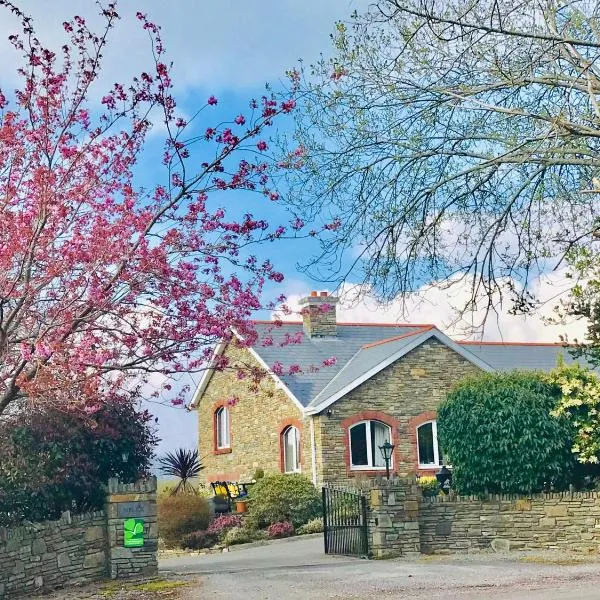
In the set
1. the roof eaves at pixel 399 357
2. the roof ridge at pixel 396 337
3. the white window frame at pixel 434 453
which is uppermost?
the roof ridge at pixel 396 337

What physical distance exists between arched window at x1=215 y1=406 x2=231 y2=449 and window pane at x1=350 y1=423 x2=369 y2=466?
617 centimetres

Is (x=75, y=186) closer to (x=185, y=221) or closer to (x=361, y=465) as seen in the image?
(x=185, y=221)

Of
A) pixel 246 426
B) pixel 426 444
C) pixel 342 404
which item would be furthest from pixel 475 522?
pixel 246 426

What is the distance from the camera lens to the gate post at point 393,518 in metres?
17.1

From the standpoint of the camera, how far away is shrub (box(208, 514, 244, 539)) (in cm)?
2334

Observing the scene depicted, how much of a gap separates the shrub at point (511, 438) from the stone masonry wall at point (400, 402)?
891 centimetres

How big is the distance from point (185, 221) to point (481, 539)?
30.1 ft

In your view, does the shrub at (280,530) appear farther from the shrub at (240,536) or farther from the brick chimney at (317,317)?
the brick chimney at (317,317)

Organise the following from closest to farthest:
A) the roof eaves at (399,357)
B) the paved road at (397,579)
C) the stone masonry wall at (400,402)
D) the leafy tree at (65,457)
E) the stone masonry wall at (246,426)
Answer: the paved road at (397,579)
the leafy tree at (65,457)
the stone masonry wall at (400,402)
the roof eaves at (399,357)
the stone masonry wall at (246,426)

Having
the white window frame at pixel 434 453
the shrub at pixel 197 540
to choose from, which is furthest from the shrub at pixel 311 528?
the white window frame at pixel 434 453

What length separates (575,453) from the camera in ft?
57.7

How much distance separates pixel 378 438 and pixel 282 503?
4.95 metres

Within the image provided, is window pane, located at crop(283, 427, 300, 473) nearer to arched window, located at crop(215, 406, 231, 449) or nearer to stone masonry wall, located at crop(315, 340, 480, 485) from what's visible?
stone masonry wall, located at crop(315, 340, 480, 485)

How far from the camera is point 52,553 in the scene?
14156mm
